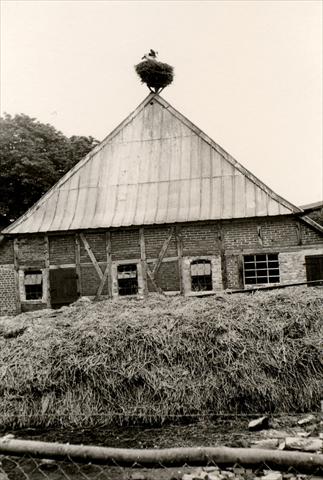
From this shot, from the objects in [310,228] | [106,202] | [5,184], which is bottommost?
[310,228]

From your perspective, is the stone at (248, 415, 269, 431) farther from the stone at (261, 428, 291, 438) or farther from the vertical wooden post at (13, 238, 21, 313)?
the vertical wooden post at (13, 238, 21, 313)

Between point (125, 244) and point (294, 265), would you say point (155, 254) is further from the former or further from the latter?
point (294, 265)

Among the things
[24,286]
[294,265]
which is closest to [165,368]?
[294,265]

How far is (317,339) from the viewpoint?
6855 millimetres

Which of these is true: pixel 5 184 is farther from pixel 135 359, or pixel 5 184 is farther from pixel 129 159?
pixel 135 359

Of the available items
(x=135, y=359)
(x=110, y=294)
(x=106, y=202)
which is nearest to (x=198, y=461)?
(x=135, y=359)

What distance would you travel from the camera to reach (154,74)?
1633 centimetres

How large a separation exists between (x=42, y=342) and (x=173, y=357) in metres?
2.18

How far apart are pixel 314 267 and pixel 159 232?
15.9ft

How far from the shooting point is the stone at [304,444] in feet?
16.6

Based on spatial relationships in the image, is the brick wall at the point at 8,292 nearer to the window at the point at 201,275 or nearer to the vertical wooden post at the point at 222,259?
the window at the point at 201,275

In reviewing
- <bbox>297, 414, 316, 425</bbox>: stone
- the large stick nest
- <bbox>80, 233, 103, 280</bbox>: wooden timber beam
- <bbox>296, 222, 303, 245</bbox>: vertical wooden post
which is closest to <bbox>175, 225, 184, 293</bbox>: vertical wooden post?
<bbox>80, 233, 103, 280</bbox>: wooden timber beam

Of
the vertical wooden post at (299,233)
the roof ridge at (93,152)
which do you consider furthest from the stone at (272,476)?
the roof ridge at (93,152)

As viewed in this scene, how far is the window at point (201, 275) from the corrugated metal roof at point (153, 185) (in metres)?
1.44
